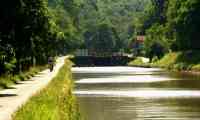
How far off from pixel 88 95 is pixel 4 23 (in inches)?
677

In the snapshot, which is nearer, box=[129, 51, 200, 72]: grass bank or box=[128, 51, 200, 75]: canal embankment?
box=[128, 51, 200, 75]: canal embankment

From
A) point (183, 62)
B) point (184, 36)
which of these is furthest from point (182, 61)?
point (184, 36)

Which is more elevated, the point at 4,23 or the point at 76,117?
the point at 4,23

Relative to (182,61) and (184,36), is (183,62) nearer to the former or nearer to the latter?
(182,61)

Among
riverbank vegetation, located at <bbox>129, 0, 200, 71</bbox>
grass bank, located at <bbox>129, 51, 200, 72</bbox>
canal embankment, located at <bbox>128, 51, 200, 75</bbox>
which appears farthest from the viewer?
riverbank vegetation, located at <bbox>129, 0, 200, 71</bbox>

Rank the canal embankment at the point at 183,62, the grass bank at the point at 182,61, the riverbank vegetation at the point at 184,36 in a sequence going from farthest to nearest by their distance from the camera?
the riverbank vegetation at the point at 184,36
the grass bank at the point at 182,61
the canal embankment at the point at 183,62

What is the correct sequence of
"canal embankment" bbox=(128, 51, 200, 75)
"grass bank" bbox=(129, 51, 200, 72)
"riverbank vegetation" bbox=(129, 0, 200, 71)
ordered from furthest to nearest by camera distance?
"riverbank vegetation" bbox=(129, 0, 200, 71), "grass bank" bbox=(129, 51, 200, 72), "canal embankment" bbox=(128, 51, 200, 75)

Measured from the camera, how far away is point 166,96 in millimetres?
63219

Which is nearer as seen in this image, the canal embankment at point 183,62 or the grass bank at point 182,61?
the canal embankment at point 183,62

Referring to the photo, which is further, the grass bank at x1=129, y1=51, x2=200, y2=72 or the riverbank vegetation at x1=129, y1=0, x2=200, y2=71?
the riverbank vegetation at x1=129, y1=0, x2=200, y2=71

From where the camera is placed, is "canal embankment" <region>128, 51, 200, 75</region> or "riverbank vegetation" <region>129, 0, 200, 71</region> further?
"riverbank vegetation" <region>129, 0, 200, 71</region>

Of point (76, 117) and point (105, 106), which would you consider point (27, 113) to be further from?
point (105, 106)

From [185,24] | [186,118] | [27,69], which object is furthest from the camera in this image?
[185,24]

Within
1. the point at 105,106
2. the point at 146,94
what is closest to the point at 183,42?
the point at 146,94
